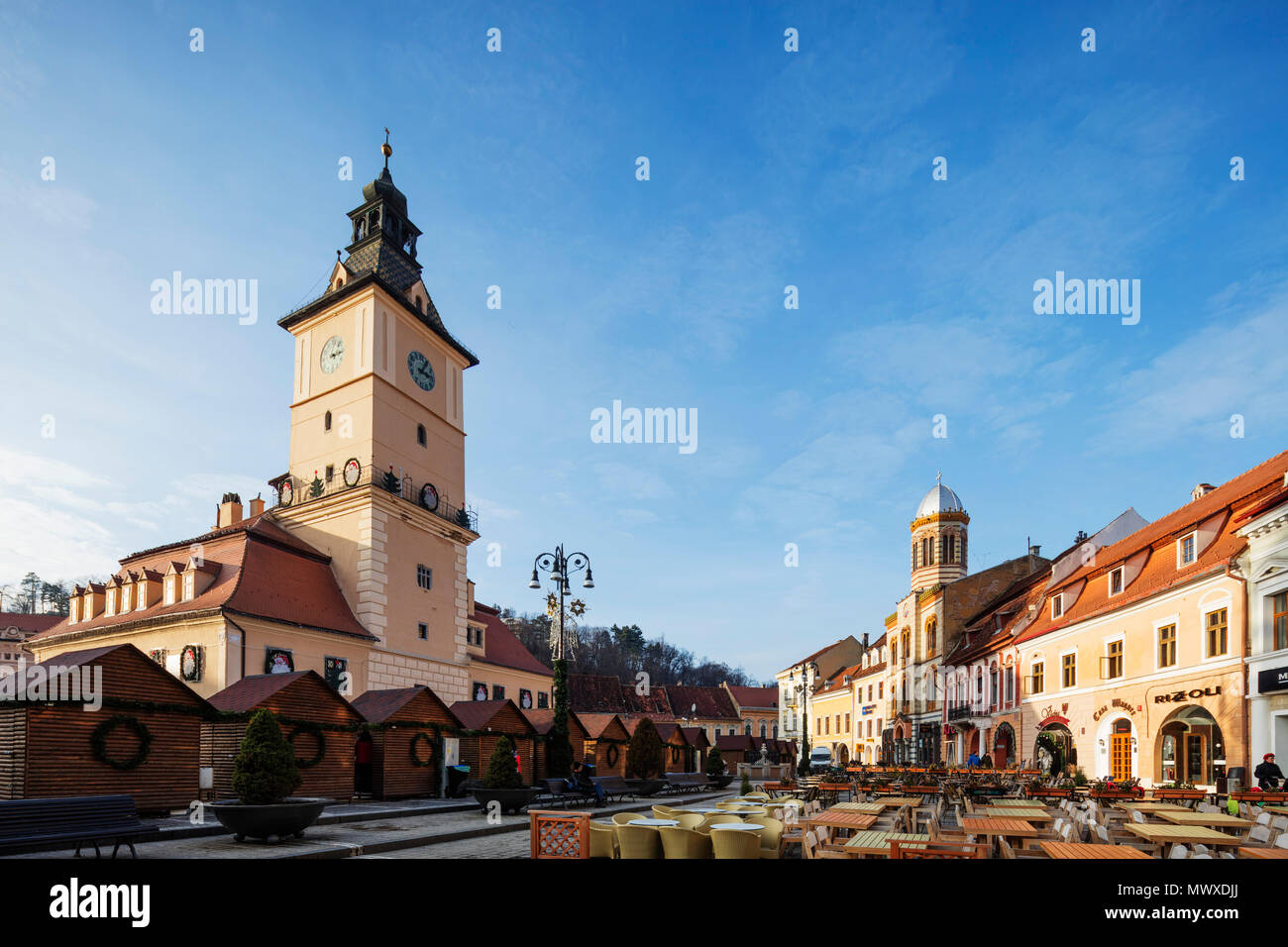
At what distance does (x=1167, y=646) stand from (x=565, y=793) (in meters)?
17.8

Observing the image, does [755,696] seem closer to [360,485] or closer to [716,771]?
[716,771]

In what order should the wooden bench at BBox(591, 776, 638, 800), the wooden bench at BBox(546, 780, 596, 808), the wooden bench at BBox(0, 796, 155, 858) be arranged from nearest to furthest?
1. the wooden bench at BBox(0, 796, 155, 858)
2. the wooden bench at BBox(546, 780, 596, 808)
3. the wooden bench at BBox(591, 776, 638, 800)

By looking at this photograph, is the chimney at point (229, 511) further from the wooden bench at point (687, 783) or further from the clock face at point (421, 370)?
the wooden bench at point (687, 783)

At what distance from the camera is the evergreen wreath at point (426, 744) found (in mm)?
22755

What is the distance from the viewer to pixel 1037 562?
4900cm

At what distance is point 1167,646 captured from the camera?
24266 millimetres

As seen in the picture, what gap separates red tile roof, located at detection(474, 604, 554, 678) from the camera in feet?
140

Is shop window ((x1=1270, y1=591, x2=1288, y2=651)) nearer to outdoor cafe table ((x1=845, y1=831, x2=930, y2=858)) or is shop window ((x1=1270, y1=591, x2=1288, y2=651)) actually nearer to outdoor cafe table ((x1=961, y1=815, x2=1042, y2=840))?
outdoor cafe table ((x1=961, y1=815, x2=1042, y2=840))

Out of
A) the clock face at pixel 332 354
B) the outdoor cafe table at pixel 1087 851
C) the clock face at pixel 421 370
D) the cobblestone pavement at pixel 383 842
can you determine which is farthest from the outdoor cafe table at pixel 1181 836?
the clock face at pixel 332 354

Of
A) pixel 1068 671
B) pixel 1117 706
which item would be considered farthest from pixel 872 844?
pixel 1068 671

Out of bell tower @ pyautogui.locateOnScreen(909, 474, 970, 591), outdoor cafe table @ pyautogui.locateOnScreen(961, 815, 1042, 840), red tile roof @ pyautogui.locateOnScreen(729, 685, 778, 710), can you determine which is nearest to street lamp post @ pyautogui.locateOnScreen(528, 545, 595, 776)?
outdoor cafe table @ pyautogui.locateOnScreen(961, 815, 1042, 840)

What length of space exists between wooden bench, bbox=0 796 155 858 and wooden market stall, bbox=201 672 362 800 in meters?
7.23

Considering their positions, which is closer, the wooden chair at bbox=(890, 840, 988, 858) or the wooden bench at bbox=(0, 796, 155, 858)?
the wooden chair at bbox=(890, 840, 988, 858)

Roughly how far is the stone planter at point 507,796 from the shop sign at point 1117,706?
1884 centimetres
